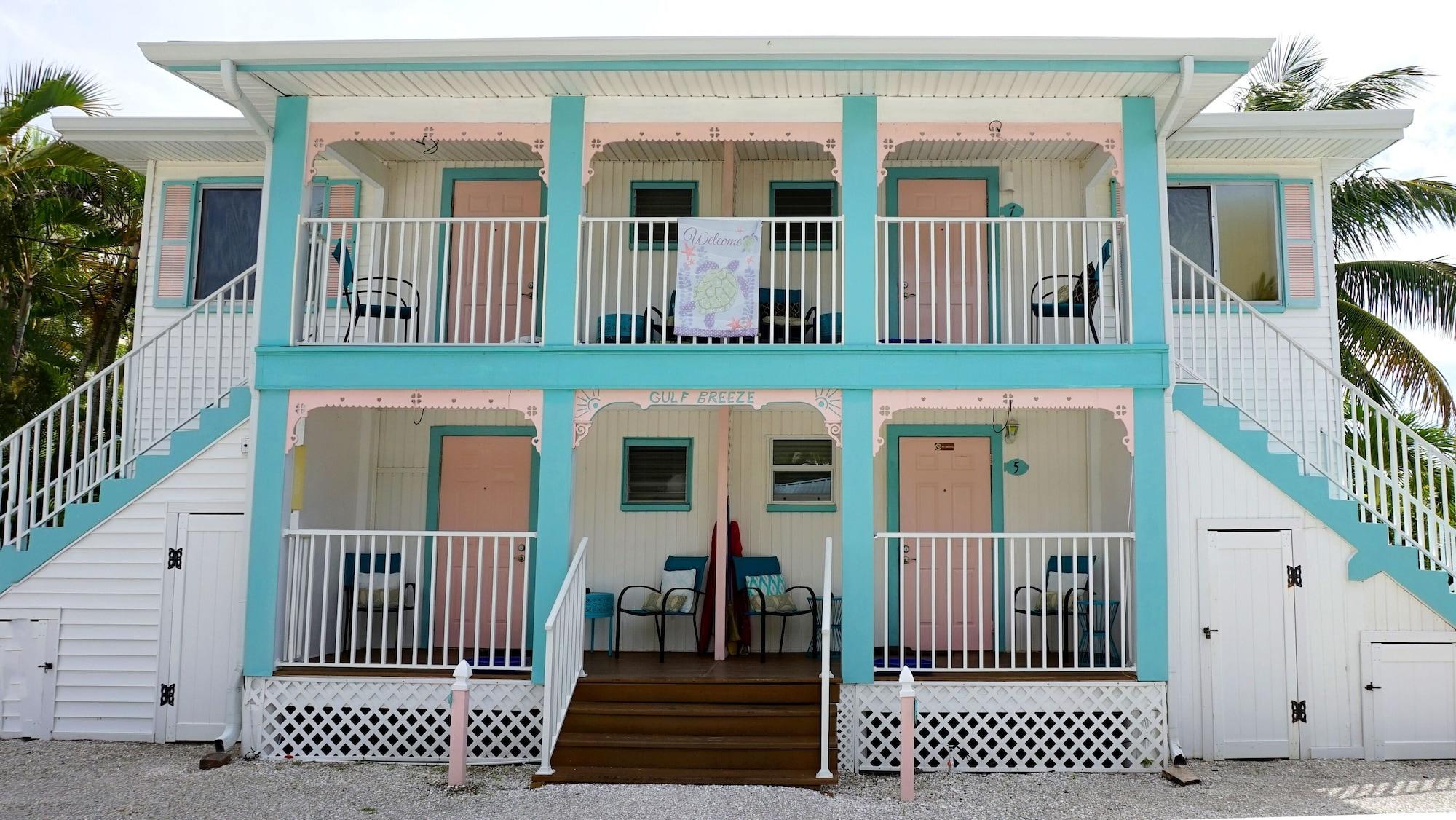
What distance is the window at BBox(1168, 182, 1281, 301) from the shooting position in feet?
33.1

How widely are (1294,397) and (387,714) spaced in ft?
27.9

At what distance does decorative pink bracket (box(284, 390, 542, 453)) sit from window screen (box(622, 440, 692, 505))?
2043mm

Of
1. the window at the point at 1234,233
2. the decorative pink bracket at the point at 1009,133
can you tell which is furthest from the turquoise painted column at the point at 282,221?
the window at the point at 1234,233

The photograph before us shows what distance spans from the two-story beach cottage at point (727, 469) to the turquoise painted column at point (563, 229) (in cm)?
3

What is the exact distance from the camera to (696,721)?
779 centimetres

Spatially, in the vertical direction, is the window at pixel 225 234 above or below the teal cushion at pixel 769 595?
above

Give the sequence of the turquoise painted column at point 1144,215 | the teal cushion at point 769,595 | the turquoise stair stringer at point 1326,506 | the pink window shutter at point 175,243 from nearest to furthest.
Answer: the turquoise stair stringer at point 1326,506
the turquoise painted column at point 1144,215
the teal cushion at point 769,595
the pink window shutter at point 175,243

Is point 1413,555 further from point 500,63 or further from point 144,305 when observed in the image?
point 144,305

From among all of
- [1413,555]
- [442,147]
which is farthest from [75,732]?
[1413,555]

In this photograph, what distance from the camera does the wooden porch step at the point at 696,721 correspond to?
7766 millimetres

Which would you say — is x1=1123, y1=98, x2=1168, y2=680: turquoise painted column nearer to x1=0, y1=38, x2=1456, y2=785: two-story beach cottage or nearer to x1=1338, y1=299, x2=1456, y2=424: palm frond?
x1=0, y1=38, x2=1456, y2=785: two-story beach cottage

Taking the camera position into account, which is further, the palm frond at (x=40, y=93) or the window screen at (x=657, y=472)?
the palm frond at (x=40, y=93)

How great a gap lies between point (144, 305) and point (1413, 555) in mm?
11744

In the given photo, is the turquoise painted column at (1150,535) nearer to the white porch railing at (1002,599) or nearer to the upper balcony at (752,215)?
the white porch railing at (1002,599)
